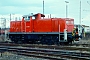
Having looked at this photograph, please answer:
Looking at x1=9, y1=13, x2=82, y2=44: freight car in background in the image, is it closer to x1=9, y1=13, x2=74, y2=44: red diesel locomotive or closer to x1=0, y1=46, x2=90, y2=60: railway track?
x1=9, y1=13, x2=74, y2=44: red diesel locomotive

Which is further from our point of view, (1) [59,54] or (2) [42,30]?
(2) [42,30]

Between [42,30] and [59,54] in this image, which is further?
[42,30]

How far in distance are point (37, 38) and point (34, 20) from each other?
7.59 ft

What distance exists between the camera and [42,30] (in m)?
27.6

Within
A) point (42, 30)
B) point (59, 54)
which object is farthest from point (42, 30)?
point (59, 54)

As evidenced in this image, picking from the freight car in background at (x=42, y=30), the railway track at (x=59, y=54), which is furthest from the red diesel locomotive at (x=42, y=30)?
the railway track at (x=59, y=54)

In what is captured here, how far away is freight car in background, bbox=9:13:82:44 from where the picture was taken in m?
25.9

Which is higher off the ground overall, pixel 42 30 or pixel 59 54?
pixel 42 30

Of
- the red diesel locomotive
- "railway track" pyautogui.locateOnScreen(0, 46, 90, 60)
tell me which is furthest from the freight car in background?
"railway track" pyautogui.locateOnScreen(0, 46, 90, 60)

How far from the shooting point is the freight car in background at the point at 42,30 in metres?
25.9

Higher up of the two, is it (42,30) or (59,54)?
(42,30)

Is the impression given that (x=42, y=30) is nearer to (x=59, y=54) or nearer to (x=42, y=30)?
(x=42, y=30)

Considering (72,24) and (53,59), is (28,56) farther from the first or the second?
(72,24)

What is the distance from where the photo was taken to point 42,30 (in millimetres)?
27594
